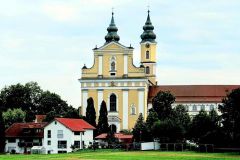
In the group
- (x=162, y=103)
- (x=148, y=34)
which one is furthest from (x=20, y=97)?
(x=162, y=103)

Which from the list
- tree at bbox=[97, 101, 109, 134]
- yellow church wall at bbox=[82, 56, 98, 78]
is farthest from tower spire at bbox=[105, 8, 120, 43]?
tree at bbox=[97, 101, 109, 134]

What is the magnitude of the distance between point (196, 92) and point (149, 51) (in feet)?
43.6

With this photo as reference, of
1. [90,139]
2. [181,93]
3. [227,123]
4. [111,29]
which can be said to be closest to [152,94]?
[181,93]

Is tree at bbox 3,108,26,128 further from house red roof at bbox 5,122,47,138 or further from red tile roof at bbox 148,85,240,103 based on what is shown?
red tile roof at bbox 148,85,240,103

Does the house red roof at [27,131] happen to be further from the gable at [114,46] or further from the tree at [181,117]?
the gable at [114,46]

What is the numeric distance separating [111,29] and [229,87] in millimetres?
27760

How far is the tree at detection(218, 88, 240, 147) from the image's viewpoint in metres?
89.5

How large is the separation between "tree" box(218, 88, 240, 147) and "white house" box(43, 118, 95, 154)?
83.9 feet

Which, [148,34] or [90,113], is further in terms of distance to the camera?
[148,34]

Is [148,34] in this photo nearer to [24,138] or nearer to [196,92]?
[196,92]

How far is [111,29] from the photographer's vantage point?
138500 millimetres

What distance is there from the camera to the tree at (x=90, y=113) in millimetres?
123706

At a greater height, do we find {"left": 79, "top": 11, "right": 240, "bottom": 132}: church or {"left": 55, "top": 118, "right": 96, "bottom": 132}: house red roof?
{"left": 79, "top": 11, "right": 240, "bottom": 132}: church

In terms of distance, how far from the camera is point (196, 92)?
142m
